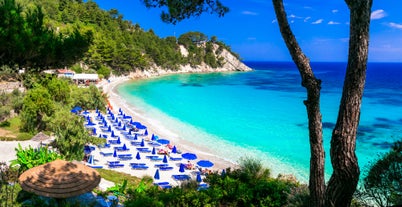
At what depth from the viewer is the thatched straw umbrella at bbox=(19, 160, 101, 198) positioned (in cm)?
688

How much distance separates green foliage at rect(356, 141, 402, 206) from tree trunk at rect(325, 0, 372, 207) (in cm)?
285

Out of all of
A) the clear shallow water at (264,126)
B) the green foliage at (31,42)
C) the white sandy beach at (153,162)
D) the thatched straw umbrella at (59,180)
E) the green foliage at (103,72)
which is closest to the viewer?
the thatched straw umbrella at (59,180)

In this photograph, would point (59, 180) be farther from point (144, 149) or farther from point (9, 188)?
point (144, 149)

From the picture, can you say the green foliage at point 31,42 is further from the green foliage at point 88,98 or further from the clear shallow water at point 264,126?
the green foliage at point 88,98

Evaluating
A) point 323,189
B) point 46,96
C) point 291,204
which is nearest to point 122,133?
point 46,96

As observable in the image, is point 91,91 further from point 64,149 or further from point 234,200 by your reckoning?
point 234,200

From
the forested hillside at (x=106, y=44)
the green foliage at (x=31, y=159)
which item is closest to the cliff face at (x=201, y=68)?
the forested hillside at (x=106, y=44)

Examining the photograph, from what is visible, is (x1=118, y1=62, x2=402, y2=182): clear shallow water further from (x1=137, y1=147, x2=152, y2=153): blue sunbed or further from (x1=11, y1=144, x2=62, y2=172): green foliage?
(x1=11, y1=144, x2=62, y2=172): green foliage

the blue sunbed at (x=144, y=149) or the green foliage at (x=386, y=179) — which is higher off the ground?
the green foliage at (x=386, y=179)

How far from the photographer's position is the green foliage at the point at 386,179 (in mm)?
6371

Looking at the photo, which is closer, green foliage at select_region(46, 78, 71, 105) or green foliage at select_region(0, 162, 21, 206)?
green foliage at select_region(0, 162, 21, 206)

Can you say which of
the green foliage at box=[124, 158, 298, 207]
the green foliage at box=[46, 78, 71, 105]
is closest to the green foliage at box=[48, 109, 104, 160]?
the green foliage at box=[124, 158, 298, 207]

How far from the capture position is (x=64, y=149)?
549 inches

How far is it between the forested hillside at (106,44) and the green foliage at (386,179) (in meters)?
9.00
